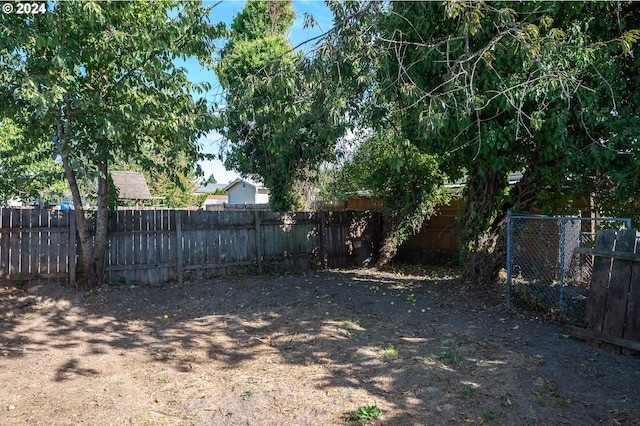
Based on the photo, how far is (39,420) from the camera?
3.23 meters

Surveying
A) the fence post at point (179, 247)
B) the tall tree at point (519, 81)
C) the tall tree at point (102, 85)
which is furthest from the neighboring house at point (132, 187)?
the tall tree at point (519, 81)

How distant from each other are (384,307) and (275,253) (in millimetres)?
3887

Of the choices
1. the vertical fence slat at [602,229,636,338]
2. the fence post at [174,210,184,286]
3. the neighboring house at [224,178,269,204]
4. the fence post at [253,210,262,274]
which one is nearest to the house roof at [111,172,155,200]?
the neighboring house at [224,178,269,204]

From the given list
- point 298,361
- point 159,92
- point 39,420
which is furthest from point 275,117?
point 39,420

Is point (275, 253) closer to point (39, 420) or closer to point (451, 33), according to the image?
point (451, 33)

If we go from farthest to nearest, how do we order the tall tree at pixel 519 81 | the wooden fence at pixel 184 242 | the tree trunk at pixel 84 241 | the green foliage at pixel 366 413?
the tree trunk at pixel 84 241 → the wooden fence at pixel 184 242 → the tall tree at pixel 519 81 → the green foliage at pixel 366 413

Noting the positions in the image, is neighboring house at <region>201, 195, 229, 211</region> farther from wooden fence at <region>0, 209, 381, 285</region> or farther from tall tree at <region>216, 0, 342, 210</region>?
wooden fence at <region>0, 209, 381, 285</region>

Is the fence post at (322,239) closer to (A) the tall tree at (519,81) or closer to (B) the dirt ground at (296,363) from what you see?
(B) the dirt ground at (296,363)

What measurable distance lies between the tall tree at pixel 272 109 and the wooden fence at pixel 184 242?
185 centimetres

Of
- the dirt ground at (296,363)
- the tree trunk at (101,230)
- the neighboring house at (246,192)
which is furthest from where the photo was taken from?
the neighboring house at (246,192)

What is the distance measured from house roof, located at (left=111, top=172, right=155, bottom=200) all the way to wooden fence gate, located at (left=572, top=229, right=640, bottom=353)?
23.8m

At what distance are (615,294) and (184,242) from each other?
23.9ft

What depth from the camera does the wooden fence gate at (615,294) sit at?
4.62 m

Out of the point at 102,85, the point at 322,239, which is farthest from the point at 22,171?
the point at 322,239
